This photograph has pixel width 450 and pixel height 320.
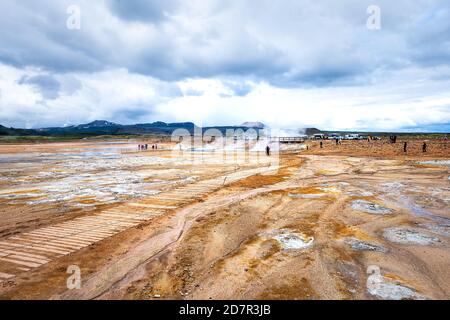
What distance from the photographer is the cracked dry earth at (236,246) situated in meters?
5.54

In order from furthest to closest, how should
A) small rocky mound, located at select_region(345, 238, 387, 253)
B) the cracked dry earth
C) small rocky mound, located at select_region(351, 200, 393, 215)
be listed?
small rocky mound, located at select_region(351, 200, 393, 215) → small rocky mound, located at select_region(345, 238, 387, 253) → the cracked dry earth

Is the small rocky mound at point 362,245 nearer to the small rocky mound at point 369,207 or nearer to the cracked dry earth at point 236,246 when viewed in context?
the cracked dry earth at point 236,246

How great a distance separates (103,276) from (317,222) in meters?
6.57

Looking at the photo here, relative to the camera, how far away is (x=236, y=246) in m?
7.62

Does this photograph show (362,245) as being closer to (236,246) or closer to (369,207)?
(236,246)

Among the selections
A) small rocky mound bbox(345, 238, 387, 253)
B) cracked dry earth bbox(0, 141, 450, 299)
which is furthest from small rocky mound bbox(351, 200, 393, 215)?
small rocky mound bbox(345, 238, 387, 253)

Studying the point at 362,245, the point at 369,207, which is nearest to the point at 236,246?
the point at 362,245

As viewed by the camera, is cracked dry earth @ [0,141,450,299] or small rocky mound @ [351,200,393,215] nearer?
cracked dry earth @ [0,141,450,299]

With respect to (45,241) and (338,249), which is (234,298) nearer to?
(338,249)

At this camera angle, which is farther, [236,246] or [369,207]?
[369,207]

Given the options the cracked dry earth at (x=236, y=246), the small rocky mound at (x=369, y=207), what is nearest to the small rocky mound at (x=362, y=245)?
the cracked dry earth at (x=236, y=246)

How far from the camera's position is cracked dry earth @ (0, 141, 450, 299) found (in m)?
5.54

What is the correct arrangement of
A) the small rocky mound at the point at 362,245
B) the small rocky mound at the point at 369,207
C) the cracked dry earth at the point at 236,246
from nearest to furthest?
the cracked dry earth at the point at 236,246
the small rocky mound at the point at 362,245
the small rocky mound at the point at 369,207

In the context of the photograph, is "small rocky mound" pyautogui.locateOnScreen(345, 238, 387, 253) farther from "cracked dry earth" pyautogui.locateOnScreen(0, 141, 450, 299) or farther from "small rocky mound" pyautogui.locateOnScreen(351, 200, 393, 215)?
"small rocky mound" pyautogui.locateOnScreen(351, 200, 393, 215)
